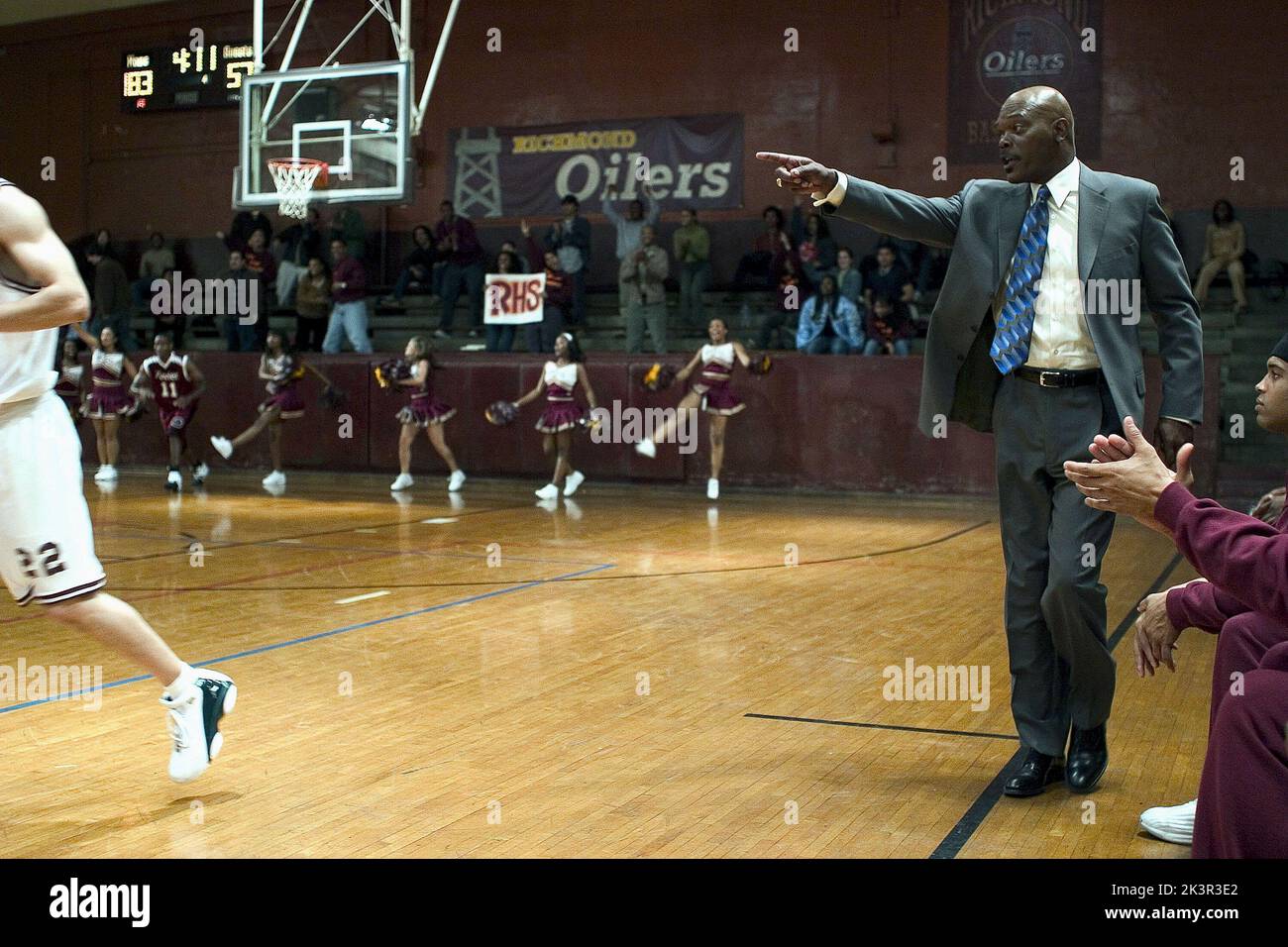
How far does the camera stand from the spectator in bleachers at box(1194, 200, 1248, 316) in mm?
15492

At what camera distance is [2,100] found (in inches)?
926

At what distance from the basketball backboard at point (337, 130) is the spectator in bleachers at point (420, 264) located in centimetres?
474

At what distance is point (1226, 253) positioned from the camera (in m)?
15.5

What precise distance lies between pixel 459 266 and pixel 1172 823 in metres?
15.5

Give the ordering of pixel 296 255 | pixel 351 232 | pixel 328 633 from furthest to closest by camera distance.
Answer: pixel 296 255, pixel 351 232, pixel 328 633

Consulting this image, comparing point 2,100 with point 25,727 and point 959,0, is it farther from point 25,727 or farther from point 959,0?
point 25,727

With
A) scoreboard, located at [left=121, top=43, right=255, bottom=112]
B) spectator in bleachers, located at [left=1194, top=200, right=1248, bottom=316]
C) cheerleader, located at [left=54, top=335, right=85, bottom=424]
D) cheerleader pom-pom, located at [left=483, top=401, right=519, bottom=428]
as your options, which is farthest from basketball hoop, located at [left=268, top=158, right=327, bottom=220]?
spectator in bleachers, located at [left=1194, top=200, right=1248, bottom=316]

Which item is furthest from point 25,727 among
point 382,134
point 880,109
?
point 880,109

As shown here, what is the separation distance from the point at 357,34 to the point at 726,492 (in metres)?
10.1

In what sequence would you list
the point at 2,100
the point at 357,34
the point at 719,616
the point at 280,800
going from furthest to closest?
the point at 2,100
the point at 357,34
the point at 719,616
the point at 280,800

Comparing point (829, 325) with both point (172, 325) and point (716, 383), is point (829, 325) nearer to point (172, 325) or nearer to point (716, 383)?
point (716, 383)

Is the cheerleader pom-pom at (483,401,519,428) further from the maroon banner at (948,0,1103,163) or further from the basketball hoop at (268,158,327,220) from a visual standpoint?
the maroon banner at (948,0,1103,163)

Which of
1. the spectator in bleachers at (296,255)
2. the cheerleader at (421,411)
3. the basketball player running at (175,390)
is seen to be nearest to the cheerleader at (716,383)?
the cheerleader at (421,411)

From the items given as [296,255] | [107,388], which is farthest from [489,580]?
[296,255]
